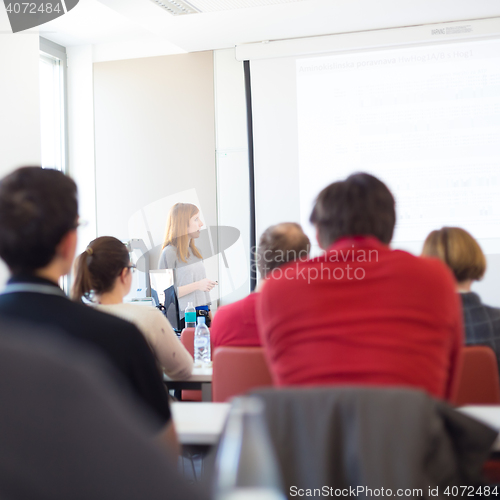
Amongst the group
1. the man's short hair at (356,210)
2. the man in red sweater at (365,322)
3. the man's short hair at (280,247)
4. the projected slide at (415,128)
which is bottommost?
the man in red sweater at (365,322)

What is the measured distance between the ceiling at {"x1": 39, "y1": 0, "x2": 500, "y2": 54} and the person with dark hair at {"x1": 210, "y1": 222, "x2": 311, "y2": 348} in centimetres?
245

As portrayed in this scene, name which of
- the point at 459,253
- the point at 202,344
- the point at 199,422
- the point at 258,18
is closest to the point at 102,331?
the point at 199,422

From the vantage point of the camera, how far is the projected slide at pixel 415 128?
14.4 feet

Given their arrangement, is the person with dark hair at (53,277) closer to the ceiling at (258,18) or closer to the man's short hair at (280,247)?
the man's short hair at (280,247)

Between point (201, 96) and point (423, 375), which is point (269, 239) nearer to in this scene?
point (423, 375)

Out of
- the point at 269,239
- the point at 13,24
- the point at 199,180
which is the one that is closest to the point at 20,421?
the point at 269,239

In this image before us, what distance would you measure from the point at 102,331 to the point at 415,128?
398 cm

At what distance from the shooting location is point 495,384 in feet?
5.72

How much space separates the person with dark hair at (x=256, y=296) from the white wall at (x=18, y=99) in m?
2.31

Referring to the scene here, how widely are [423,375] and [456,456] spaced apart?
0.19 meters

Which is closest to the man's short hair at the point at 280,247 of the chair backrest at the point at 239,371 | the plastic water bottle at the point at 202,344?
the chair backrest at the point at 239,371

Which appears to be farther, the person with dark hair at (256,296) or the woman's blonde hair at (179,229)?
the woman's blonde hair at (179,229)

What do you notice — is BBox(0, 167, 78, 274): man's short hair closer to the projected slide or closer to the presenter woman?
the presenter woman

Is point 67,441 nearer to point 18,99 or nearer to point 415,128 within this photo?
point 18,99
